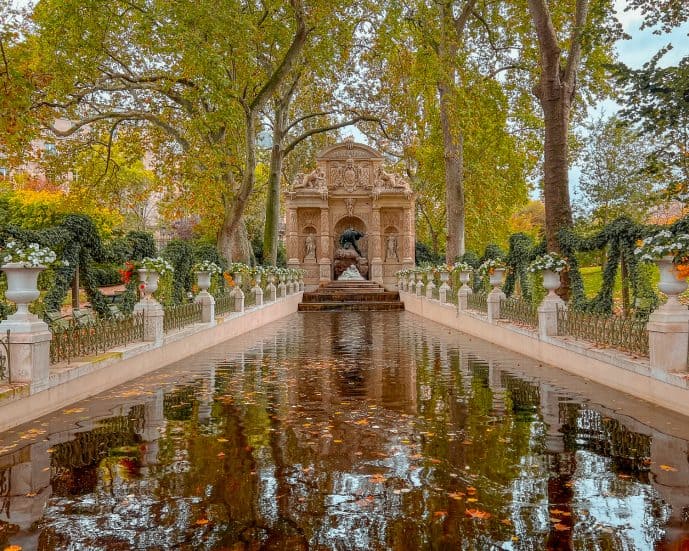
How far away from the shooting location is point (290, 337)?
15.3 meters

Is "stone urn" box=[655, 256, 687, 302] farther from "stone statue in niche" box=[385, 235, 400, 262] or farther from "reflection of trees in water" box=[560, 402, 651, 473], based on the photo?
"stone statue in niche" box=[385, 235, 400, 262]

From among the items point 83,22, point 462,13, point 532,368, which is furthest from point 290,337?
point 462,13

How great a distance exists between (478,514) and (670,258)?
447cm

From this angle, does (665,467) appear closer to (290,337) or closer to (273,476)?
(273,476)

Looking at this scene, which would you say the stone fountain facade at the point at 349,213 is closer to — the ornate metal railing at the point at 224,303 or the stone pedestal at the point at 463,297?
the stone pedestal at the point at 463,297

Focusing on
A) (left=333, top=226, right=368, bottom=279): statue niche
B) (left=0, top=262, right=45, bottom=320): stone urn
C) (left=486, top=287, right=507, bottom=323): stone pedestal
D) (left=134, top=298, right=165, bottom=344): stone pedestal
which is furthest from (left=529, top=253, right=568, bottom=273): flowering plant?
(left=333, top=226, right=368, bottom=279): statue niche

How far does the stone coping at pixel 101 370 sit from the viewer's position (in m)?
6.30

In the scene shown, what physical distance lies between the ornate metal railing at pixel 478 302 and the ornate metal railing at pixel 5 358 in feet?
36.4

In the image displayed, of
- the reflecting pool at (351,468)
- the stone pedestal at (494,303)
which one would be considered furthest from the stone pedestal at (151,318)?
the stone pedestal at (494,303)

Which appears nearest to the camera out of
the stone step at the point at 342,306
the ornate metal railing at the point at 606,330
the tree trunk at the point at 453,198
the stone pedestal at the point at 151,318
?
the ornate metal railing at the point at 606,330

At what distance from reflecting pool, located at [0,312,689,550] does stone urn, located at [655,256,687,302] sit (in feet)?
4.47

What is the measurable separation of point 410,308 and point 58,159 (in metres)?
15.0

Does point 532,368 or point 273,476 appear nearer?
point 273,476

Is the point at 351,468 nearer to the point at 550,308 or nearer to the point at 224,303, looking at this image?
the point at 550,308
